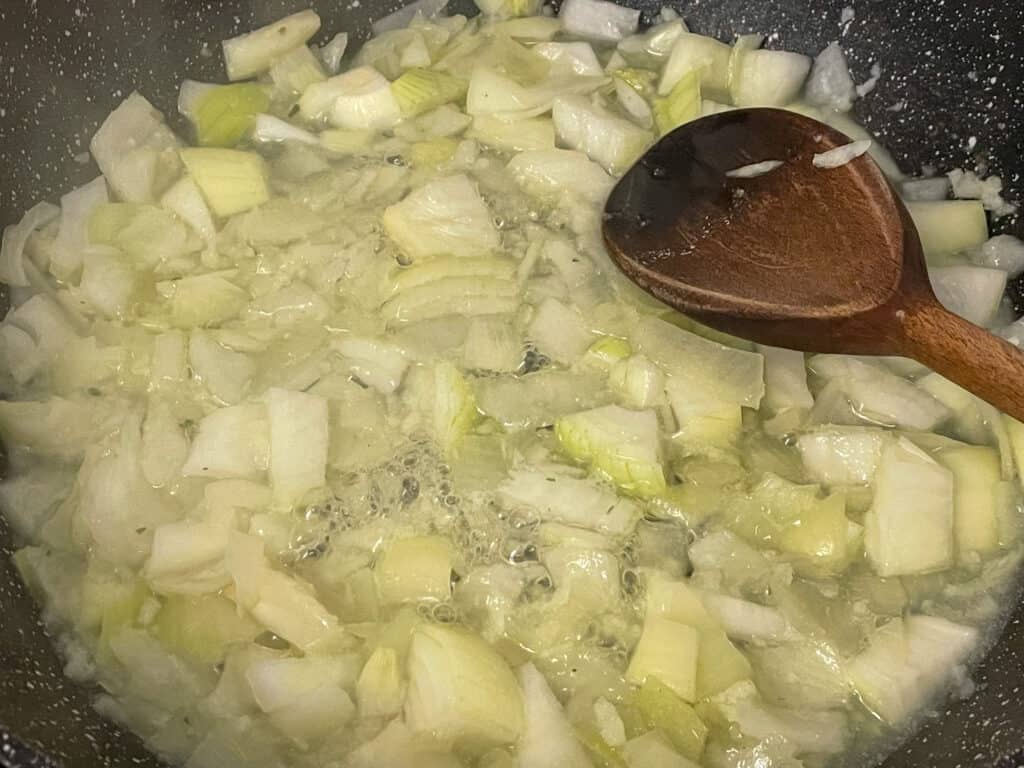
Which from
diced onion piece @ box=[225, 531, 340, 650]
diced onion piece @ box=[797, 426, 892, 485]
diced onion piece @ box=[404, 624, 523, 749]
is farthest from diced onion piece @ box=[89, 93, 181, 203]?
diced onion piece @ box=[797, 426, 892, 485]

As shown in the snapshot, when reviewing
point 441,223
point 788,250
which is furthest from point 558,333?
point 788,250

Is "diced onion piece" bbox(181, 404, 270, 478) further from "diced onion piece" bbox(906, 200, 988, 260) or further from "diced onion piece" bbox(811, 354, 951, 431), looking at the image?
"diced onion piece" bbox(906, 200, 988, 260)

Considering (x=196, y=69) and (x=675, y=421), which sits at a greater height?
A: (x=196, y=69)

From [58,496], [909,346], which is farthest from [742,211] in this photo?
[58,496]

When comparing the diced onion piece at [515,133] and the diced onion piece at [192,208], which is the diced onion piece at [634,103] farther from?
the diced onion piece at [192,208]

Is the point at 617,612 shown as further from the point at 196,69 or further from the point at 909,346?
the point at 196,69
